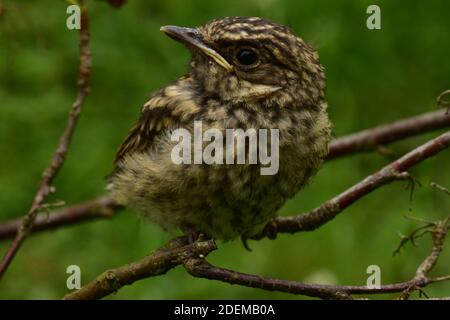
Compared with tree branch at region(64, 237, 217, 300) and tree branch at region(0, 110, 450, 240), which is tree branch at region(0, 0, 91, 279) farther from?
tree branch at region(0, 110, 450, 240)

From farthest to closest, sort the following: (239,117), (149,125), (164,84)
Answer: (164,84) → (149,125) → (239,117)

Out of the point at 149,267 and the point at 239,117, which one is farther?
the point at 239,117

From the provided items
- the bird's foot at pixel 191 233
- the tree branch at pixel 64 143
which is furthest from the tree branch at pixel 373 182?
the tree branch at pixel 64 143

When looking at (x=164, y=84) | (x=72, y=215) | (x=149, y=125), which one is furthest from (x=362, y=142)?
(x=72, y=215)

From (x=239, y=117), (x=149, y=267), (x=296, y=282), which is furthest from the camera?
(x=239, y=117)

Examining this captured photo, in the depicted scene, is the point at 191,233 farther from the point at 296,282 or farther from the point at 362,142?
the point at 362,142

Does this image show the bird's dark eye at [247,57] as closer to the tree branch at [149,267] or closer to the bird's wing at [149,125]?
the bird's wing at [149,125]
